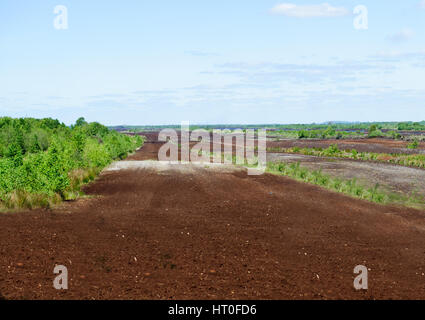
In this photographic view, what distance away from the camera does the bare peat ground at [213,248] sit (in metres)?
9.34

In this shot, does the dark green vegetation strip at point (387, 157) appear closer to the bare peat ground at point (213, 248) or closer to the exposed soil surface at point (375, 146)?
the exposed soil surface at point (375, 146)

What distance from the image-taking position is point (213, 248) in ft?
40.9

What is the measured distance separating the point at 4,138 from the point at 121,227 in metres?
61.2

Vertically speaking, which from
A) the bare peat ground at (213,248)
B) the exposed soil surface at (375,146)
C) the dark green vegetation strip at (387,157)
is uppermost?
the exposed soil surface at (375,146)

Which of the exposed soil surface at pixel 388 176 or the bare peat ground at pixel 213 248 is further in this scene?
the exposed soil surface at pixel 388 176

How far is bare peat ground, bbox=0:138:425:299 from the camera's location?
368 inches

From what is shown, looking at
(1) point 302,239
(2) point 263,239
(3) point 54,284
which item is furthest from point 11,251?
(1) point 302,239

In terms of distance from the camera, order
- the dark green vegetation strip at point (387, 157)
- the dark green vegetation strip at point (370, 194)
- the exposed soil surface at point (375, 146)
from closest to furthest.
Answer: the dark green vegetation strip at point (370, 194) < the dark green vegetation strip at point (387, 157) < the exposed soil surface at point (375, 146)
